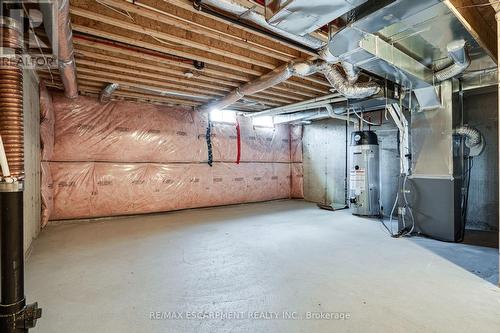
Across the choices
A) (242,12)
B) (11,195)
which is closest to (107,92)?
(242,12)

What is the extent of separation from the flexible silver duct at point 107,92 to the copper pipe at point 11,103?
2780 mm

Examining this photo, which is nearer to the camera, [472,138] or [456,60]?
[456,60]

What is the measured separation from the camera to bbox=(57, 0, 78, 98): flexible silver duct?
1.83m

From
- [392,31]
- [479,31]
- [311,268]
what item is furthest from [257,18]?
[311,268]

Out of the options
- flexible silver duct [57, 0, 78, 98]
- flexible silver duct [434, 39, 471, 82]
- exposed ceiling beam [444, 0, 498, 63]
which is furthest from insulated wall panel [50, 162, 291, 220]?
exposed ceiling beam [444, 0, 498, 63]

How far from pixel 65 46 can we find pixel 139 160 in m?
2.89

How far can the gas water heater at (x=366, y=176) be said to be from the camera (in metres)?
4.82

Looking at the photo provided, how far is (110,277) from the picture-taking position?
2201 mm

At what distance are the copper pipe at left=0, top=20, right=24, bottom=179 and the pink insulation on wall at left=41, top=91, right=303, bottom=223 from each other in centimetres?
319

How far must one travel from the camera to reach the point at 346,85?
11.0 feet

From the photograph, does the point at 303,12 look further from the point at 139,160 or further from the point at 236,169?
the point at 236,169

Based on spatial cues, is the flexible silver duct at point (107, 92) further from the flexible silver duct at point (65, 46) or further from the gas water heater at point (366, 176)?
the gas water heater at point (366, 176)

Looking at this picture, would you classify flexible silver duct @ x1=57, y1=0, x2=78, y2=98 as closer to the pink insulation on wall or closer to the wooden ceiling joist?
the wooden ceiling joist

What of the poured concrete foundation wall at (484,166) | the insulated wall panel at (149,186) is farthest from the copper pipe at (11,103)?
the poured concrete foundation wall at (484,166)
